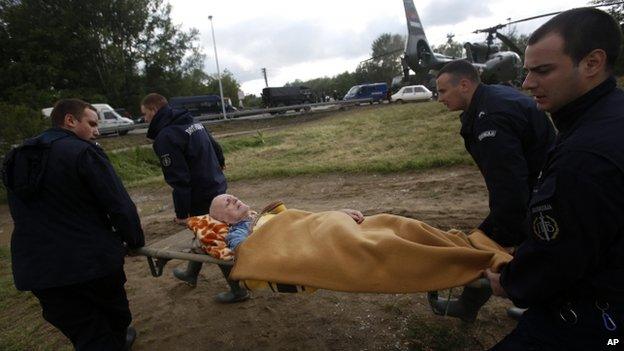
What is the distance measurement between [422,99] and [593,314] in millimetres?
26562

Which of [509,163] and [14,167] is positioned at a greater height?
[14,167]

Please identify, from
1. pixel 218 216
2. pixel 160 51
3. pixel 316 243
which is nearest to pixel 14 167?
pixel 218 216

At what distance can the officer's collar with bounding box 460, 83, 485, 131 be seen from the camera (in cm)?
269

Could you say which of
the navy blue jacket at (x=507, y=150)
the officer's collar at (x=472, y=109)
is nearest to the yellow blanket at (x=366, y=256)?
the navy blue jacket at (x=507, y=150)

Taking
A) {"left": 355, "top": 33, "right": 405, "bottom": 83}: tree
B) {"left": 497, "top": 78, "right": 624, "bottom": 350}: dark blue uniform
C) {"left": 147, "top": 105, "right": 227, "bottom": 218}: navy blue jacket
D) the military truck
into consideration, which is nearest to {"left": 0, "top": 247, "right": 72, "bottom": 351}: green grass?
{"left": 147, "top": 105, "right": 227, "bottom": 218}: navy blue jacket

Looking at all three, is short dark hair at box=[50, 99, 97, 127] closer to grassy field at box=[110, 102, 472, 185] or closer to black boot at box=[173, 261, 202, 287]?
black boot at box=[173, 261, 202, 287]

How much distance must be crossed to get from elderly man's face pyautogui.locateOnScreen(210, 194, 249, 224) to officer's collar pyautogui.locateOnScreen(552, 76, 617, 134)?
2.34m

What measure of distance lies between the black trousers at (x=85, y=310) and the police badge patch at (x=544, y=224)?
259 centimetres

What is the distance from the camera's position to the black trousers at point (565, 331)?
54.8 inches

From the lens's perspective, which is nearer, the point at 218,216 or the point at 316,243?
the point at 316,243

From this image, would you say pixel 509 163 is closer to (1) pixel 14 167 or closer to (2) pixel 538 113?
(2) pixel 538 113

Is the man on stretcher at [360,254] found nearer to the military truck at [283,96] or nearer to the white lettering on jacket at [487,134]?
the white lettering on jacket at [487,134]

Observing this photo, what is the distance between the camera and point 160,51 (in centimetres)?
3816

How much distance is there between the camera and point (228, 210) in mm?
3182
